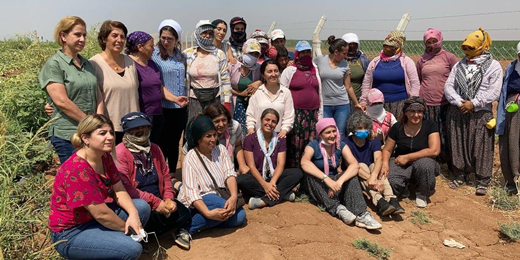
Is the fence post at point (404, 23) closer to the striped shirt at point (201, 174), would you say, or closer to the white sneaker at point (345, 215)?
the white sneaker at point (345, 215)

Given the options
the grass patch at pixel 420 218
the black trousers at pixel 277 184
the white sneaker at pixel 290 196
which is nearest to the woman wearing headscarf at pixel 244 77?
the black trousers at pixel 277 184

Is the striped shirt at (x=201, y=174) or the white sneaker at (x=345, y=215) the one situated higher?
the striped shirt at (x=201, y=174)

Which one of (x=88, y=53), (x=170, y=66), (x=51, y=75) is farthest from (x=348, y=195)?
(x=88, y=53)

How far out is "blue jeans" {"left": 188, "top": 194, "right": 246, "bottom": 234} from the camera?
3.46 m

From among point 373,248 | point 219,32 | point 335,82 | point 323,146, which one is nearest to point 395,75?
point 335,82

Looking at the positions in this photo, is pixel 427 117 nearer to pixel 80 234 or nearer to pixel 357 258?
pixel 357 258

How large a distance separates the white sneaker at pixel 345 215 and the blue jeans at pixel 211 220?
96 cm

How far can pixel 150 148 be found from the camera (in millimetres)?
3354

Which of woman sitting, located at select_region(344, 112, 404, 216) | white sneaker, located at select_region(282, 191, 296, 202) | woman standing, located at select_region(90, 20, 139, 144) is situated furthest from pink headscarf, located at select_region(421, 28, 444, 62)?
woman standing, located at select_region(90, 20, 139, 144)

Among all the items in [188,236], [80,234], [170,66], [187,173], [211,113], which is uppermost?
[170,66]

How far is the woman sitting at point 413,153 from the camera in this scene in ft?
14.1

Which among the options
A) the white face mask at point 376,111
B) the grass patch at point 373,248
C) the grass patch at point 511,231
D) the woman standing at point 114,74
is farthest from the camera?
the white face mask at point 376,111

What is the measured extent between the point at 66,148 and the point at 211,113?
52.8 inches

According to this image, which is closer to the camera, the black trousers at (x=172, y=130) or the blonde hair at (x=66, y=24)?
the blonde hair at (x=66, y=24)
